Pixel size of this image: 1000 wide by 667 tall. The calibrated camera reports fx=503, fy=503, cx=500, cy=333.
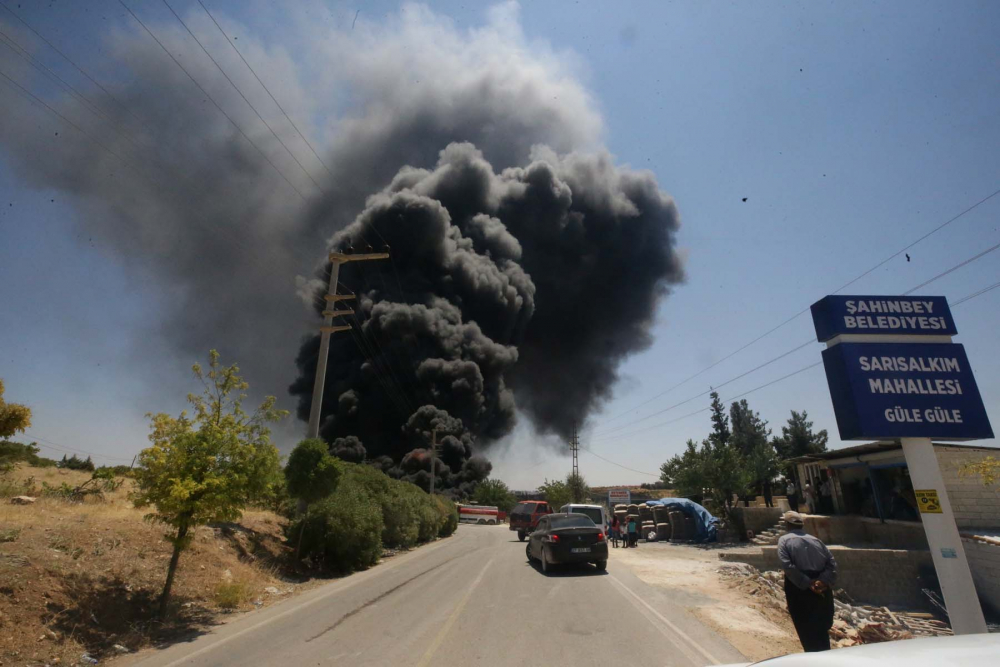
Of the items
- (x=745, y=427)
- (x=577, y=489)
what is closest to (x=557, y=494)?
(x=577, y=489)

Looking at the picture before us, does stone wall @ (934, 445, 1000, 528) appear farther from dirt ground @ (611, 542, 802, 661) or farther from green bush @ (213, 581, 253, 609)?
green bush @ (213, 581, 253, 609)

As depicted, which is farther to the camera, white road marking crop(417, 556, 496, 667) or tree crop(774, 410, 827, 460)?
tree crop(774, 410, 827, 460)

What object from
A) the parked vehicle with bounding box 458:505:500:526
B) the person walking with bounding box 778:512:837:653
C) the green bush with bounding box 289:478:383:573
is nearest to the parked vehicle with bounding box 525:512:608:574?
the green bush with bounding box 289:478:383:573

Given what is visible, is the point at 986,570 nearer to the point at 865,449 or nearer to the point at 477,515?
the point at 865,449

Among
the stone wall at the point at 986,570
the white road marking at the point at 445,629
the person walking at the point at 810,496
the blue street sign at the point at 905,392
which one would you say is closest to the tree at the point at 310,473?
the white road marking at the point at 445,629

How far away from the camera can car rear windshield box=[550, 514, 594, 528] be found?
12.1m

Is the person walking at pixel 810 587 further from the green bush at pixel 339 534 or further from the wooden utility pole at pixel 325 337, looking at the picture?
the wooden utility pole at pixel 325 337

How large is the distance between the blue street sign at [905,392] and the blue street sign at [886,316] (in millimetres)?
207

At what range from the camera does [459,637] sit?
6.16 metres

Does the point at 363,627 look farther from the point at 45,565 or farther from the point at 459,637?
the point at 45,565

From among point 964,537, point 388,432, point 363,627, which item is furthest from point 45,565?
Answer: point 388,432

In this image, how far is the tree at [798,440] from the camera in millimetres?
51531

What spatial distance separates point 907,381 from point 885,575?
916cm

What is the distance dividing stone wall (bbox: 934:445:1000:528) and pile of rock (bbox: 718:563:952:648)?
12.8 ft
